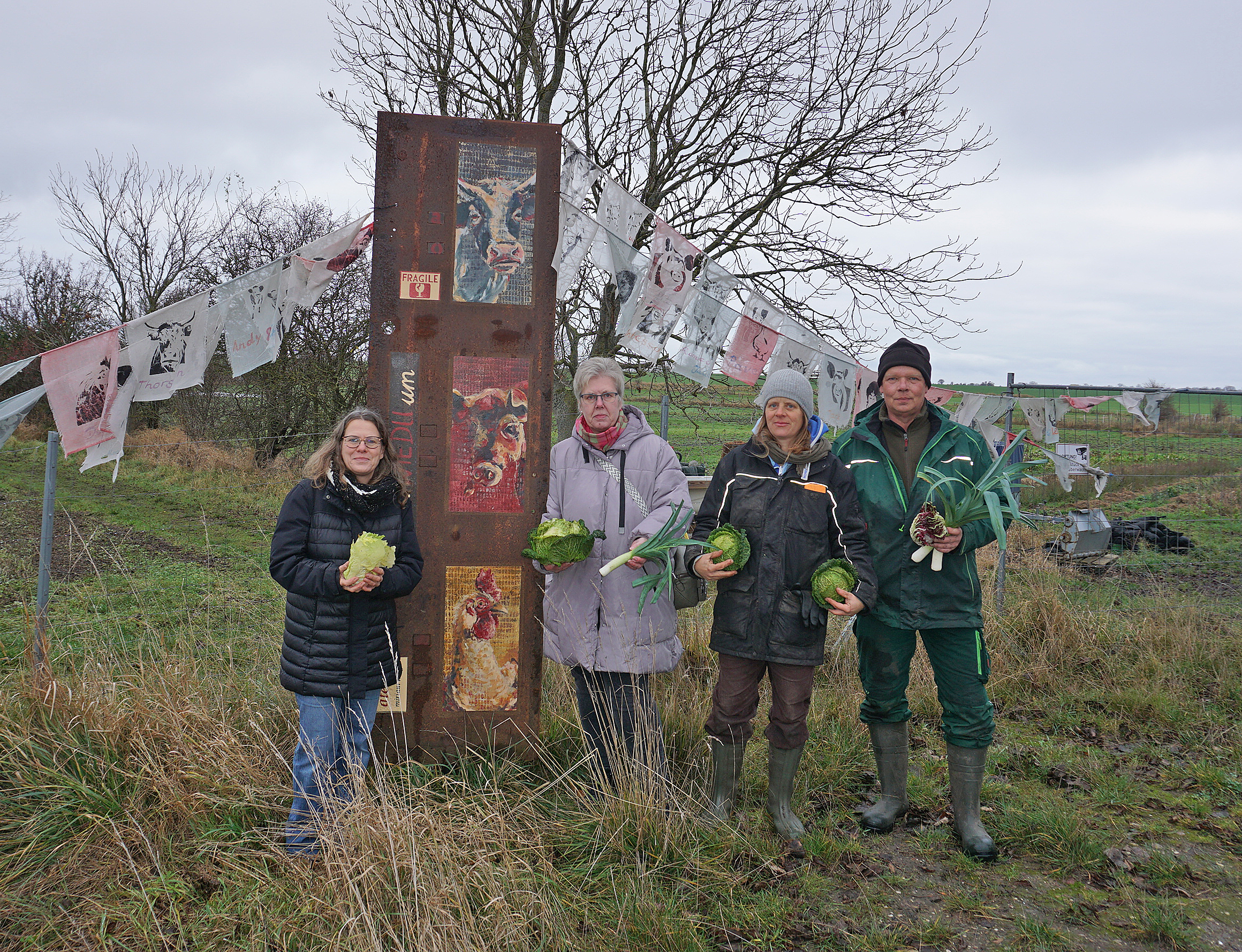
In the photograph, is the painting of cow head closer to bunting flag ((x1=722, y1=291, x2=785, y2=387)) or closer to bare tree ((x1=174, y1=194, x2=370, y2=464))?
bunting flag ((x1=722, y1=291, x2=785, y2=387))

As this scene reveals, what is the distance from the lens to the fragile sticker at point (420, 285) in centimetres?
350

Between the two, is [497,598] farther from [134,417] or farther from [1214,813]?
[134,417]

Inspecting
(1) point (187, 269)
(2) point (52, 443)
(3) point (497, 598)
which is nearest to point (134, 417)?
(1) point (187, 269)

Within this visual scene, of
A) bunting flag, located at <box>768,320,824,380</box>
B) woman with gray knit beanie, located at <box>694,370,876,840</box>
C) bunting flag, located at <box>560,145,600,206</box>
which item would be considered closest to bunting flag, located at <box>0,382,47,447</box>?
bunting flag, located at <box>560,145,600,206</box>

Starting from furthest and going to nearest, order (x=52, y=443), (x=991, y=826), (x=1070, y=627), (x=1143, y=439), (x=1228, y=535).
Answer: (x=1228, y=535)
(x=1143, y=439)
(x=1070, y=627)
(x=52, y=443)
(x=991, y=826)

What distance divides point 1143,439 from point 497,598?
8510 millimetres

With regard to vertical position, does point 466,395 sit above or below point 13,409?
above

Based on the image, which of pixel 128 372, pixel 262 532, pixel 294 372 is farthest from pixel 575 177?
pixel 294 372

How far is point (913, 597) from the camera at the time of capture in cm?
313

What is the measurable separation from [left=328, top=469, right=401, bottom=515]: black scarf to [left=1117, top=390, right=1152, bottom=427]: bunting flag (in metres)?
6.09

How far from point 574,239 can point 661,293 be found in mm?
594

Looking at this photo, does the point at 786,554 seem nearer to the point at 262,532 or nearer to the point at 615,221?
the point at 615,221

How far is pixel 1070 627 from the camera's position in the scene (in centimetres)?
530

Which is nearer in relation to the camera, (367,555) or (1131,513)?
(367,555)
